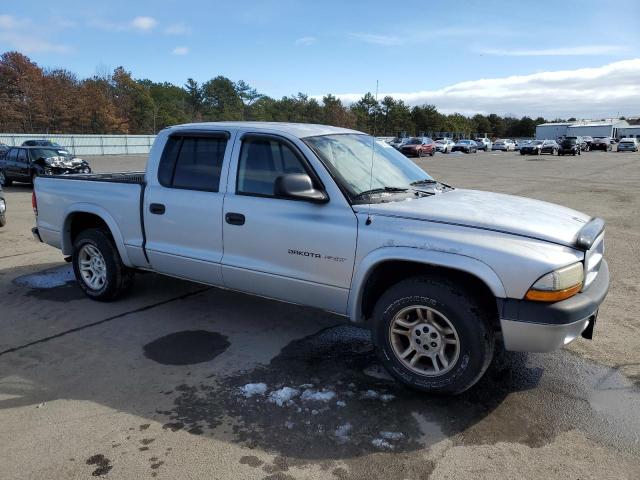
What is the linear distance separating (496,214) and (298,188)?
55.4 inches

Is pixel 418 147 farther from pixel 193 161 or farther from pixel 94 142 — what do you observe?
pixel 193 161

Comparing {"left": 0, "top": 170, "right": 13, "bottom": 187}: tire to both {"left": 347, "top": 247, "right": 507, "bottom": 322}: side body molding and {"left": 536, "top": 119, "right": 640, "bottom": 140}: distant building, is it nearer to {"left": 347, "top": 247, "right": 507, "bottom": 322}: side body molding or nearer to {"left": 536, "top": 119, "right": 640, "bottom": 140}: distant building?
{"left": 347, "top": 247, "right": 507, "bottom": 322}: side body molding

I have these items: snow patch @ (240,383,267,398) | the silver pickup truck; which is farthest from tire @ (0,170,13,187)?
snow patch @ (240,383,267,398)

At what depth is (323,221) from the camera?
12.4ft

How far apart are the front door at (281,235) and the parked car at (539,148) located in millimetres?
51522

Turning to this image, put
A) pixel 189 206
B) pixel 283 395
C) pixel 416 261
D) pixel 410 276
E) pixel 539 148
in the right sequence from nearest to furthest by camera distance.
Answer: pixel 416 261 < pixel 283 395 < pixel 410 276 < pixel 189 206 < pixel 539 148

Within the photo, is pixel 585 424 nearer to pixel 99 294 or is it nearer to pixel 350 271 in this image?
pixel 350 271

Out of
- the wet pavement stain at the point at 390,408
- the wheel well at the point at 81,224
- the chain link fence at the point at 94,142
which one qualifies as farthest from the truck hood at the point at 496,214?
the chain link fence at the point at 94,142

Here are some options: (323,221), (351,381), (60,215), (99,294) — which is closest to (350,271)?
(323,221)

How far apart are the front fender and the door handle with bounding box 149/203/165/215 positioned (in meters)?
0.58

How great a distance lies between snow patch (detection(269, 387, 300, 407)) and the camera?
11.4 feet

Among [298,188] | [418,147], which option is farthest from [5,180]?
[418,147]

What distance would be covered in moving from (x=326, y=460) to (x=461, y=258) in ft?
A: 4.75

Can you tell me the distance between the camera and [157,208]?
4.77 metres
